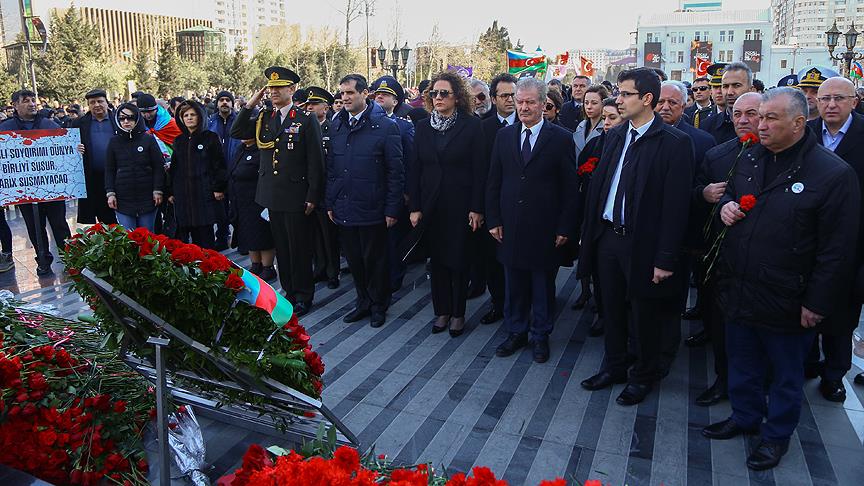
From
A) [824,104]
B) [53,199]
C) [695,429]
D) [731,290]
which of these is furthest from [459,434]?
[53,199]

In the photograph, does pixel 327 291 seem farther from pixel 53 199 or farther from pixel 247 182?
pixel 53 199

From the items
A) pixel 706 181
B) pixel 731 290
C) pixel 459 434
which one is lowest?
pixel 459 434

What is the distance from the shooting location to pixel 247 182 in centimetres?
674

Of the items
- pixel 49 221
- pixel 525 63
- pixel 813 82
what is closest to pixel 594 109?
pixel 813 82

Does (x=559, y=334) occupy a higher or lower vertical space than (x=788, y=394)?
lower

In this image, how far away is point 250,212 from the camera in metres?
6.80

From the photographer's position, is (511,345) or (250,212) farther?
(250,212)

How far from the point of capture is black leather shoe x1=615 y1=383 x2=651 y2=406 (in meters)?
4.13

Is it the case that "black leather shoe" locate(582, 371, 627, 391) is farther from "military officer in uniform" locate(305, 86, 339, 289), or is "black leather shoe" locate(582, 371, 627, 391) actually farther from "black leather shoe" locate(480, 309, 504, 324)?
"military officer in uniform" locate(305, 86, 339, 289)

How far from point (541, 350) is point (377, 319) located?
1.49 metres

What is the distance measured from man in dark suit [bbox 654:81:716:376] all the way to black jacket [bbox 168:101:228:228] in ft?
15.1

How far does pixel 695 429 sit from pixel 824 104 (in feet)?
7.31

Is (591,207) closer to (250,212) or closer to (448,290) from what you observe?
(448,290)

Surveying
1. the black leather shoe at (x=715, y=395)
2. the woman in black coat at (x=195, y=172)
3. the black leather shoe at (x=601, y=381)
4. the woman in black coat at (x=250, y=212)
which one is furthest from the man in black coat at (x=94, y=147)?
the black leather shoe at (x=715, y=395)
